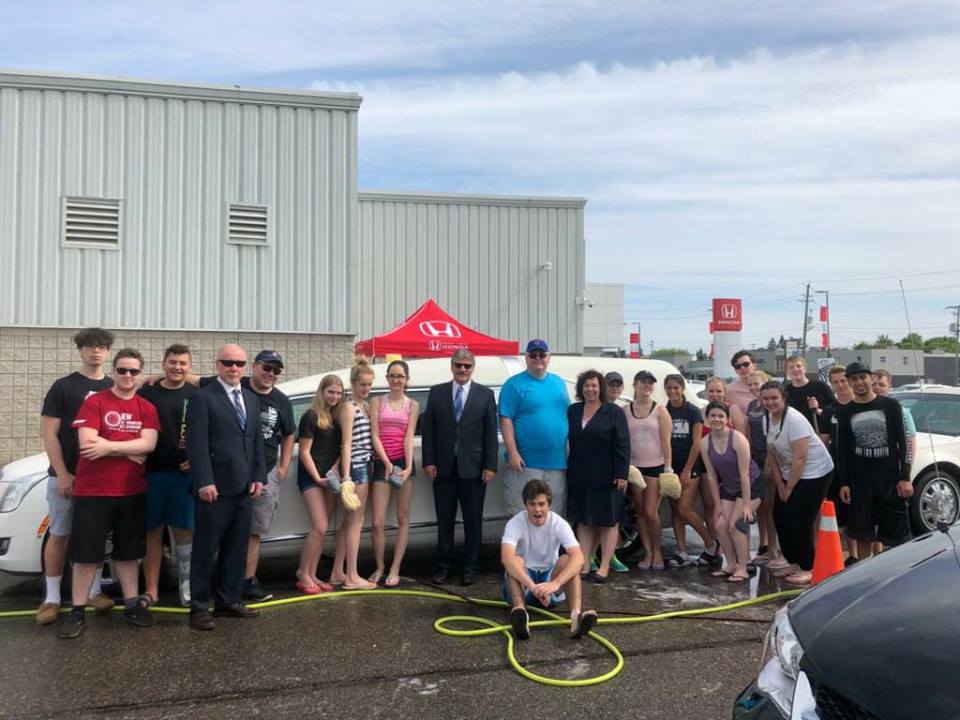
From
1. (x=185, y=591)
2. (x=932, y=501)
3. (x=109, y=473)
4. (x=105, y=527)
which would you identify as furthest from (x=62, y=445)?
(x=932, y=501)

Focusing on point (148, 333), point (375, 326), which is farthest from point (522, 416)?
point (375, 326)

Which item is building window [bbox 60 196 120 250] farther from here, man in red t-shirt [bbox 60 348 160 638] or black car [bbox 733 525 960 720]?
black car [bbox 733 525 960 720]

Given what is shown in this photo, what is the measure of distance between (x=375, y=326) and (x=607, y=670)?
1280 cm

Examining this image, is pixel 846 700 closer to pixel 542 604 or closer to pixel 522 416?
pixel 542 604

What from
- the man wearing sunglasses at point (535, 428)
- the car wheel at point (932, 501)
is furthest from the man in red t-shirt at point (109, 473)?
the car wheel at point (932, 501)

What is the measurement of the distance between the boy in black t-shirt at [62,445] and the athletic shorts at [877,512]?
5.52 metres

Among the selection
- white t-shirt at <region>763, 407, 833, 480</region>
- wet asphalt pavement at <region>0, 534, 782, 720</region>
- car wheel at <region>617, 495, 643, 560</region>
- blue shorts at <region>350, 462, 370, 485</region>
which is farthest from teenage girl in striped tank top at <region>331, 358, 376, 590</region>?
white t-shirt at <region>763, 407, 833, 480</region>

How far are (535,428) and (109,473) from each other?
296cm

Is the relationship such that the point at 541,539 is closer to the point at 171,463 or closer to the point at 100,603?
the point at 171,463

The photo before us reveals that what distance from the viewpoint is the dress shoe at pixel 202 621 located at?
4953mm

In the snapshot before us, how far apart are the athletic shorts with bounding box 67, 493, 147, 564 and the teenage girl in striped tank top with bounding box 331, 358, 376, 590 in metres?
1.41

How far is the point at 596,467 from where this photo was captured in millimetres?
6098

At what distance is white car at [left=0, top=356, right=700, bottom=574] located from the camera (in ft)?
17.8

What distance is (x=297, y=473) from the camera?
5953 millimetres
